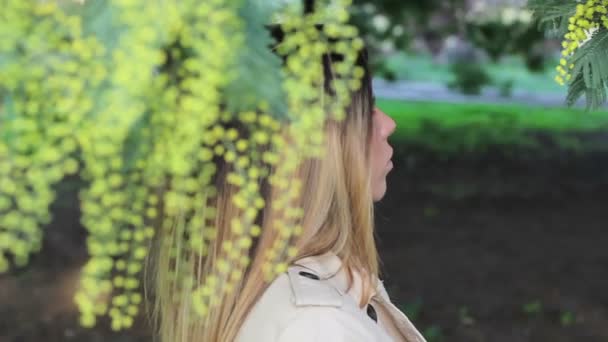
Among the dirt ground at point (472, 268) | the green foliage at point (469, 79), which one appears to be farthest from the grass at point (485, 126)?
the dirt ground at point (472, 268)

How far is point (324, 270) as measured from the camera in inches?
70.3

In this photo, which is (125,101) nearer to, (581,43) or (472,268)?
(581,43)

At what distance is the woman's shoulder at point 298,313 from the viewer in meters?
1.60

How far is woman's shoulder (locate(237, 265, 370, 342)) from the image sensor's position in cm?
160

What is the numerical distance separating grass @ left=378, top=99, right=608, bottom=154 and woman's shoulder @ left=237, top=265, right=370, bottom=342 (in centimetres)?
894

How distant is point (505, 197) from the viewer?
9.13m

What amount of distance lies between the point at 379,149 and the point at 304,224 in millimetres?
289

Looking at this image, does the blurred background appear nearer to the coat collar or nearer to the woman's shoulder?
the coat collar

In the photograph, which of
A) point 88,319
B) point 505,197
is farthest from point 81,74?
point 505,197

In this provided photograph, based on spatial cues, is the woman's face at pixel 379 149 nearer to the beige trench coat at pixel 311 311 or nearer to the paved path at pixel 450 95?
the beige trench coat at pixel 311 311

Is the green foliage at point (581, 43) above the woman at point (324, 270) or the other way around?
above

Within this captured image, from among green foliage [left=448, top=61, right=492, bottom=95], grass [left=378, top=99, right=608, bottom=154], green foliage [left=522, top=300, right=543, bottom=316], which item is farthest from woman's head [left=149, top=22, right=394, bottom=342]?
green foliage [left=448, top=61, right=492, bottom=95]

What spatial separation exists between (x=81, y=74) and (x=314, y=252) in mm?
864

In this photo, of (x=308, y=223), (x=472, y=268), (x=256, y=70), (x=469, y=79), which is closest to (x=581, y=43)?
(x=308, y=223)
